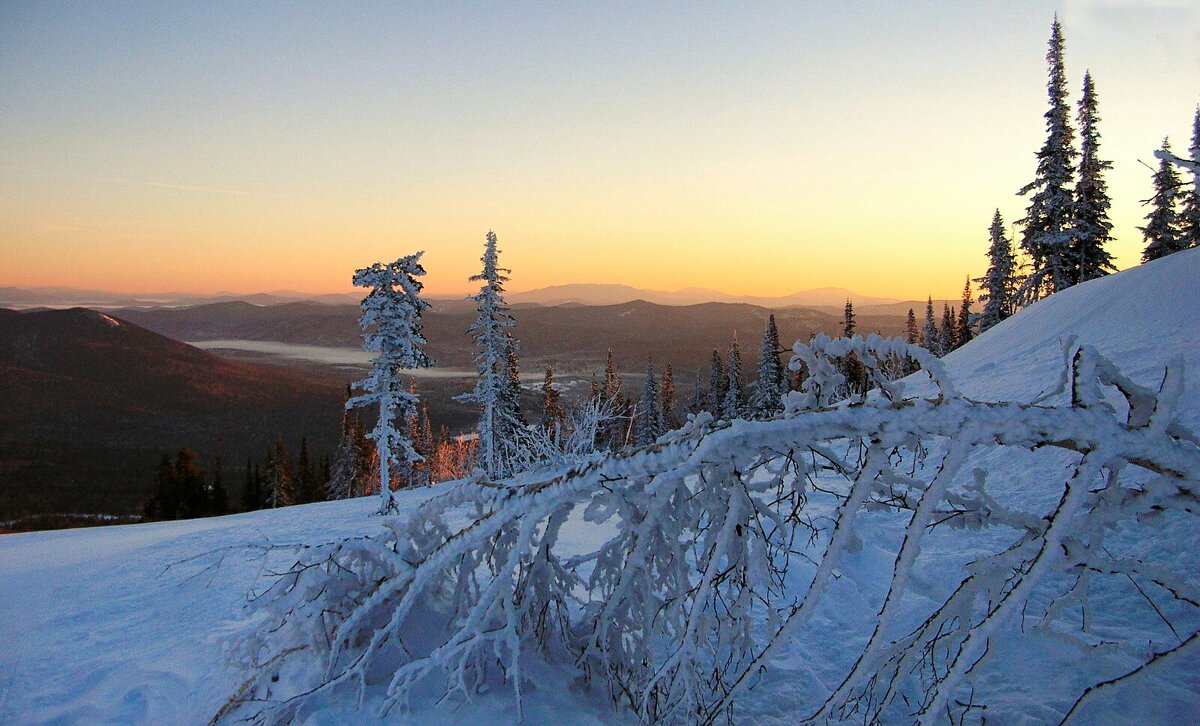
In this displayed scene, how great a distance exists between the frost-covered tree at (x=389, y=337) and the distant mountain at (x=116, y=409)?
77.5m

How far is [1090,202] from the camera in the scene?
2878 centimetres

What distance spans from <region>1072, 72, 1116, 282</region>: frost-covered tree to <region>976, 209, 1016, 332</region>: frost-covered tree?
11.2 m

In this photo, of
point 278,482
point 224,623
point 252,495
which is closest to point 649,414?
point 278,482

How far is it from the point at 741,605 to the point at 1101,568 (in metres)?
1.43

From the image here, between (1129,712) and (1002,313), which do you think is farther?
(1002,313)

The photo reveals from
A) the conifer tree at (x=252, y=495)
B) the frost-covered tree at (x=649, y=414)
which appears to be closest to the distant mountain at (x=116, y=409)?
the conifer tree at (x=252, y=495)

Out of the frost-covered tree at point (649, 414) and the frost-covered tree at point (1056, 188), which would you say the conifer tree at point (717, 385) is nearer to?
the frost-covered tree at point (649, 414)

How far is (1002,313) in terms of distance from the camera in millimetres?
41344

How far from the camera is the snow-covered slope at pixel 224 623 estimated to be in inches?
134

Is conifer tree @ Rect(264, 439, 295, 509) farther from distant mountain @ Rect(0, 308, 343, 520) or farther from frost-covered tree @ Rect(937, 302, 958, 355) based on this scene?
frost-covered tree @ Rect(937, 302, 958, 355)

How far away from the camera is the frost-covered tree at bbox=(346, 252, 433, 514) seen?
65.9ft

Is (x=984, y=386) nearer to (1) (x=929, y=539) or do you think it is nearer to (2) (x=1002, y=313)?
(1) (x=929, y=539)

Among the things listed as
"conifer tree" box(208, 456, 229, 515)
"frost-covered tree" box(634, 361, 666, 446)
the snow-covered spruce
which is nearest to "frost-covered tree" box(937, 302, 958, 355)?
"frost-covered tree" box(634, 361, 666, 446)

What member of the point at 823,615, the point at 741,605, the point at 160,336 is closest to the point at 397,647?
the point at 741,605
